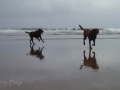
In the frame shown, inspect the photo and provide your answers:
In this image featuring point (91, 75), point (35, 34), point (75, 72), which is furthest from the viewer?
point (35, 34)

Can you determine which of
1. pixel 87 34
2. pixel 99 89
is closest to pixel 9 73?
pixel 99 89

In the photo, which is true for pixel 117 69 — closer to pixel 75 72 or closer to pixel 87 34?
pixel 75 72

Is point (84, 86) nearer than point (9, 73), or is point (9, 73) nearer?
point (84, 86)

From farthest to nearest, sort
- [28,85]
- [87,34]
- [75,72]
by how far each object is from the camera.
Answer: [87,34]
[75,72]
[28,85]

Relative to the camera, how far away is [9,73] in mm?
5258

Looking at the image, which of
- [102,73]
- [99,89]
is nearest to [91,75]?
[102,73]

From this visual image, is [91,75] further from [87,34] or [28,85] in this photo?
[87,34]

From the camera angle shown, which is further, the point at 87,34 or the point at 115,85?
the point at 87,34

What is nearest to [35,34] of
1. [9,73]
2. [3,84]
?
[9,73]

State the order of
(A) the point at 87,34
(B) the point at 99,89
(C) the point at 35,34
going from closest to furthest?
1. (B) the point at 99,89
2. (A) the point at 87,34
3. (C) the point at 35,34

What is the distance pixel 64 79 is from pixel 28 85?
0.85m

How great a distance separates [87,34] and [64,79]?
7.68 meters

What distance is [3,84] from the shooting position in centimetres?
421

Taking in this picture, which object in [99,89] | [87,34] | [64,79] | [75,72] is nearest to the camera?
[99,89]
